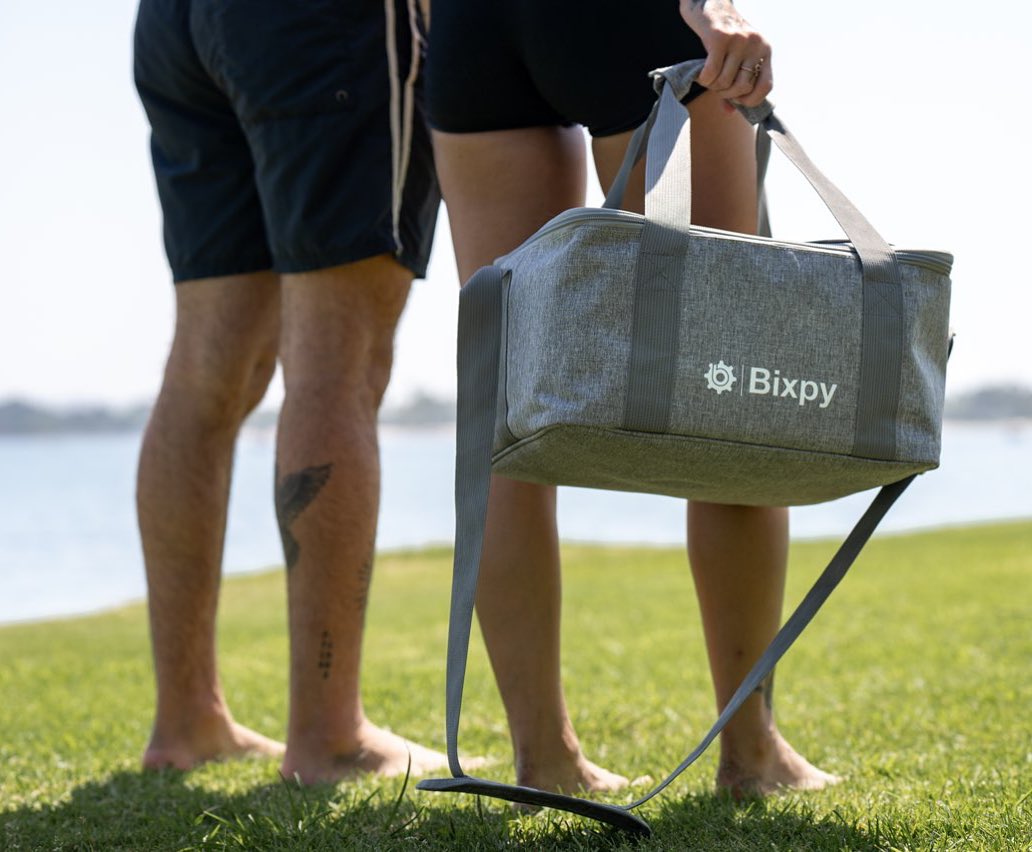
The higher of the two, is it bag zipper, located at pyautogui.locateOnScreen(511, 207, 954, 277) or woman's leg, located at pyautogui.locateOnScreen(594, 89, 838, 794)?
bag zipper, located at pyautogui.locateOnScreen(511, 207, 954, 277)

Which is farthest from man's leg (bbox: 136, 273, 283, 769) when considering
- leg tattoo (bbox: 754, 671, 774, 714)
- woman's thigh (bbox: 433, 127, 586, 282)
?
leg tattoo (bbox: 754, 671, 774, 714)

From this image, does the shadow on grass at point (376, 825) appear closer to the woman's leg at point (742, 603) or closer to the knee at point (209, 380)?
the woman's leg at point (742, 603)

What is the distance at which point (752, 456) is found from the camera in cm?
134

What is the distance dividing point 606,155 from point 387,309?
623 mm

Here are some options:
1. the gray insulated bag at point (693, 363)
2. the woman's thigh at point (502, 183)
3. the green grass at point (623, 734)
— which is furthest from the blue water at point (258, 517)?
the gray insulated bag at point (693, 363)

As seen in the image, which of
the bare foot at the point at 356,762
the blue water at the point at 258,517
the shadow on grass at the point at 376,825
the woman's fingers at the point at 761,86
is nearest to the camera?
the shadow on grass at the point at 376,825

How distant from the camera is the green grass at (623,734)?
147cm

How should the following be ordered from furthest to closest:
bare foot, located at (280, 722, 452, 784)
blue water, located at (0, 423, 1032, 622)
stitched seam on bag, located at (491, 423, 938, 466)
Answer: blue water, located at (0, 423, 1032, 622)
bare foot, located at (280, 722, 452, 784)
stitched seam on bag, located at (491, 423, 938, 466)

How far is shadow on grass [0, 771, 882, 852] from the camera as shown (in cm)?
141

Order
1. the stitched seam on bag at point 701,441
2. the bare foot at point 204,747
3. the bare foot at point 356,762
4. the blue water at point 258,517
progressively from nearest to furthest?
the stitched seam on bag at point 701,441 < the bare foot at point 356,762 < the bare foot at point 204,747 < the blue water at point 258,517

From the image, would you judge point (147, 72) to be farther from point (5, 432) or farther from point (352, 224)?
point (5, 432)

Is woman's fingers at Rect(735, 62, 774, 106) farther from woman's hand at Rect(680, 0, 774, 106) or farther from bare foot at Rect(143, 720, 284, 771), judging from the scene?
bare foot at Rect(143, 720, 284, 771)

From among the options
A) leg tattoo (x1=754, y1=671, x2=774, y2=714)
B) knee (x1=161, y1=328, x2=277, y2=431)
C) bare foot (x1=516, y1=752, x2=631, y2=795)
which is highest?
knee (x1=161, y1=328, x2=277, y2=431)

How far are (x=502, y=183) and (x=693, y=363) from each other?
58cm
